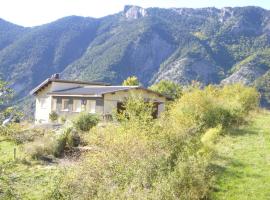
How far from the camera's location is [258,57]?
151250 millimetres

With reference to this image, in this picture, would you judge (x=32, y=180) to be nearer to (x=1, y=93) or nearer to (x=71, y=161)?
(x=71, y=161)

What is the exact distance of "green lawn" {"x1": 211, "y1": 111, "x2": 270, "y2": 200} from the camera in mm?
14383

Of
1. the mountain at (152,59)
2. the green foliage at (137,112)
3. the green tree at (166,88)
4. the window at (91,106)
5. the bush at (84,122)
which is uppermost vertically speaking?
the mountain at (152,59)

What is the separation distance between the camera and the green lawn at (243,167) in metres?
14.4

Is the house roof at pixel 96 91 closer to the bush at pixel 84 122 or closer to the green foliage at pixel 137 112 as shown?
the bush at pixel 84 122

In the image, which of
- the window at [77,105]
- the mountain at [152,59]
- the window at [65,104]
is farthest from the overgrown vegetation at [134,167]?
the mountain at [152,59]

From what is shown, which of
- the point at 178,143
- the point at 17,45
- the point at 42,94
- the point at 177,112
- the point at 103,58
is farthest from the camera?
the point at 17,45

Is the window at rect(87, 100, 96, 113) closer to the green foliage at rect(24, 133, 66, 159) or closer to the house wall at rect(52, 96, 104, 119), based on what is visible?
the house wall at rect(52, 96, 104, 119)

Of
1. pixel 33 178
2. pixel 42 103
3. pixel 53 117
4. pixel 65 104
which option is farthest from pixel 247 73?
pixel 33 178

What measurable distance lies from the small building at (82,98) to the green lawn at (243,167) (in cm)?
1009

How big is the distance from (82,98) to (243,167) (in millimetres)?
24798

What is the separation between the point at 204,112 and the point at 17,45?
590 ft

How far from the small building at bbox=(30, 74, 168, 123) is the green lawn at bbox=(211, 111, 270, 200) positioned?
10093 mm

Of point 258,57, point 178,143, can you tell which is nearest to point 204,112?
point 178,143
